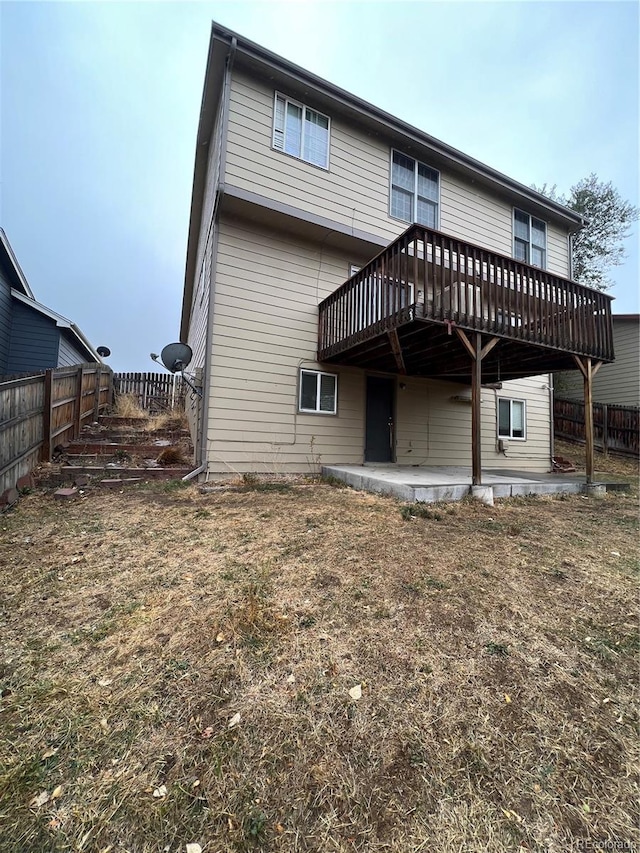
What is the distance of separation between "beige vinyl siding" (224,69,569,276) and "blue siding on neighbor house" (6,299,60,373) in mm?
9001

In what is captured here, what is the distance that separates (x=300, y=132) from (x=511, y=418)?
28.5ft

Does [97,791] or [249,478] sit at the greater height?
[249,478]

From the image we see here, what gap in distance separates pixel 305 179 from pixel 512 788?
8689 millimetres

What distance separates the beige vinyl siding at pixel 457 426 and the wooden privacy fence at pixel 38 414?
6.85m

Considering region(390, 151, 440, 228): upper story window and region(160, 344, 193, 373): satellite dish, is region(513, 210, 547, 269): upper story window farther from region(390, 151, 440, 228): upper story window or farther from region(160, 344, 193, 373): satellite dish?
region(160, 344, 193, 373): satellite dish

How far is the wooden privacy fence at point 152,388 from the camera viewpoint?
1366cm

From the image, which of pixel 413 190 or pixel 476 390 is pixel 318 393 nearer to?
pixel 476 390

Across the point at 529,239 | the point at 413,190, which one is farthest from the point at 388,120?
the point at 529,239

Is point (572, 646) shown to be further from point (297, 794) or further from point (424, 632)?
point (297, 794)

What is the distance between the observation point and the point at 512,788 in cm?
132

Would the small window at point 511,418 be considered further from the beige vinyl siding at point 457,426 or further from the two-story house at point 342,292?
the two-story house at point 342,292

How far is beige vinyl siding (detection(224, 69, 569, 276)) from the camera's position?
21.7 feet

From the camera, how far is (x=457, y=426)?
9359 mm

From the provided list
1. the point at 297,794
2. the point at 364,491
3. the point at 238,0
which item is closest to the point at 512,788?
the point at 297,794
